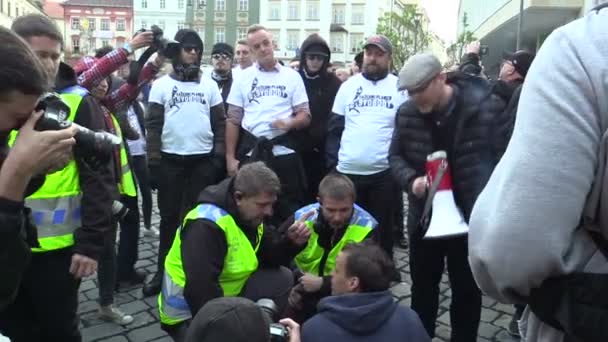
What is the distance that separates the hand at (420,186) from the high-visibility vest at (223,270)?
104 centimetres

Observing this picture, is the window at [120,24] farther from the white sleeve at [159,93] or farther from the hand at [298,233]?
the hand at [298,233]

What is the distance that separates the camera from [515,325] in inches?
154

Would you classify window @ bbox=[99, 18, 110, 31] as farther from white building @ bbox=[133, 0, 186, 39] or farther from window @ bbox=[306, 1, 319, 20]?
window @ bbox=[306, 1, 319, 20]

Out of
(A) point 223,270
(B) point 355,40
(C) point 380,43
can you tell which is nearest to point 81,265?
(A) point 223,270

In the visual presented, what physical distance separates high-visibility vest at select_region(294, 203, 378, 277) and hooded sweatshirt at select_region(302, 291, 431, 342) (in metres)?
1.01

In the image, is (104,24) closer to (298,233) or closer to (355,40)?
(355,40)

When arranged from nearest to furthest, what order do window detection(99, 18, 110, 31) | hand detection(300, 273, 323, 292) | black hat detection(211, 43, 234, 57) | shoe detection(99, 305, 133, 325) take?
hand detection(300, 273, 323, 292) < shoe detection(99, 305, 133, 325) < black hat detection(211, 43, 234, 57) < window detection(99, 18, 110, 31)

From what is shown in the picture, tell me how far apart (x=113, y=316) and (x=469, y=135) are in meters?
2.84

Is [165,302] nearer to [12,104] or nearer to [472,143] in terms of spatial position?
[12,104]

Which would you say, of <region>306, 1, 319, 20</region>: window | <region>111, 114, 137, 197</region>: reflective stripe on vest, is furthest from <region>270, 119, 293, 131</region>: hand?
<region>306, 1, 319, 20</region>: window

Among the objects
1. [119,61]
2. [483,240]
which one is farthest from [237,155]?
[483,240]

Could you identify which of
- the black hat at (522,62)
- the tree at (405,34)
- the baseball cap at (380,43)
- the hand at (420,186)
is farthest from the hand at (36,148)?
the tree at (405,34)

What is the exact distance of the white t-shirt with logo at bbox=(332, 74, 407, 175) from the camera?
459cm

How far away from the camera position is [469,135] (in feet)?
10.4
